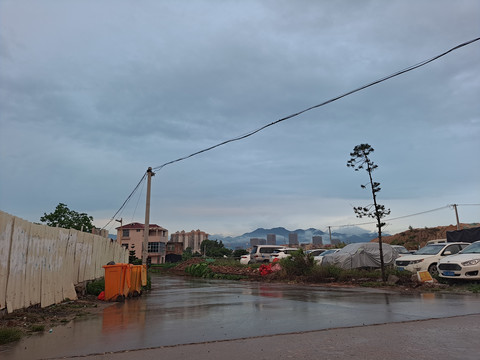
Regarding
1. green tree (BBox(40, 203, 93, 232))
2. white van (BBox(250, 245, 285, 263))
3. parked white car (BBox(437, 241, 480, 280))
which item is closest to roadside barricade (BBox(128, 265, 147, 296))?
parked white car (BBox(437, 241, 480, 280))

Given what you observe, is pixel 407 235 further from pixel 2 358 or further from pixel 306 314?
pixel 2 358

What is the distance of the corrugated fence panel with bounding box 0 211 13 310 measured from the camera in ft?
24.5

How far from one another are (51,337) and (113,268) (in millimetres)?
5713

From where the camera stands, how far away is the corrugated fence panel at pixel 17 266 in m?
7.87

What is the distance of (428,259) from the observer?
1667cm

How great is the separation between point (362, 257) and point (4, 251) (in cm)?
1682

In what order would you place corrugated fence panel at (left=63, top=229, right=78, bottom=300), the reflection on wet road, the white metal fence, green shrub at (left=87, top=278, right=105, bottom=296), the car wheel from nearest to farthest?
the reflection on wet road
the white metal fence
corrugated fence panel at (left=63, top=229, right=78, bottom=300)
green shrub at (left=87, top=278, right=105, bottom=296)
the car wheel

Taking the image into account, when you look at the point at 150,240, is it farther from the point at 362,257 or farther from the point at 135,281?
the point at 135,281

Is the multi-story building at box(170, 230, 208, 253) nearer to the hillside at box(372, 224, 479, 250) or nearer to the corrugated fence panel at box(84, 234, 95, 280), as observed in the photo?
the hillside at box(372, 224, 479, 250)

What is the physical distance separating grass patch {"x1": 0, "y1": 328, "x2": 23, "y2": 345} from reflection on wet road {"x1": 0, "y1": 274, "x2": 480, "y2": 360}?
0.69ft

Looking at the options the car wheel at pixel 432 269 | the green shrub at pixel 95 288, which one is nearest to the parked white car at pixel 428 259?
the car wheel at pixel 432 269

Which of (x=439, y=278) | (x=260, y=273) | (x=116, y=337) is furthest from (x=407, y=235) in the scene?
(x=116, y=337)

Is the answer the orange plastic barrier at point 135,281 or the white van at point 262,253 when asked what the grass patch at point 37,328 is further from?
the white van at point 262,253

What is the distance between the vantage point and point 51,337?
6.80 meters
